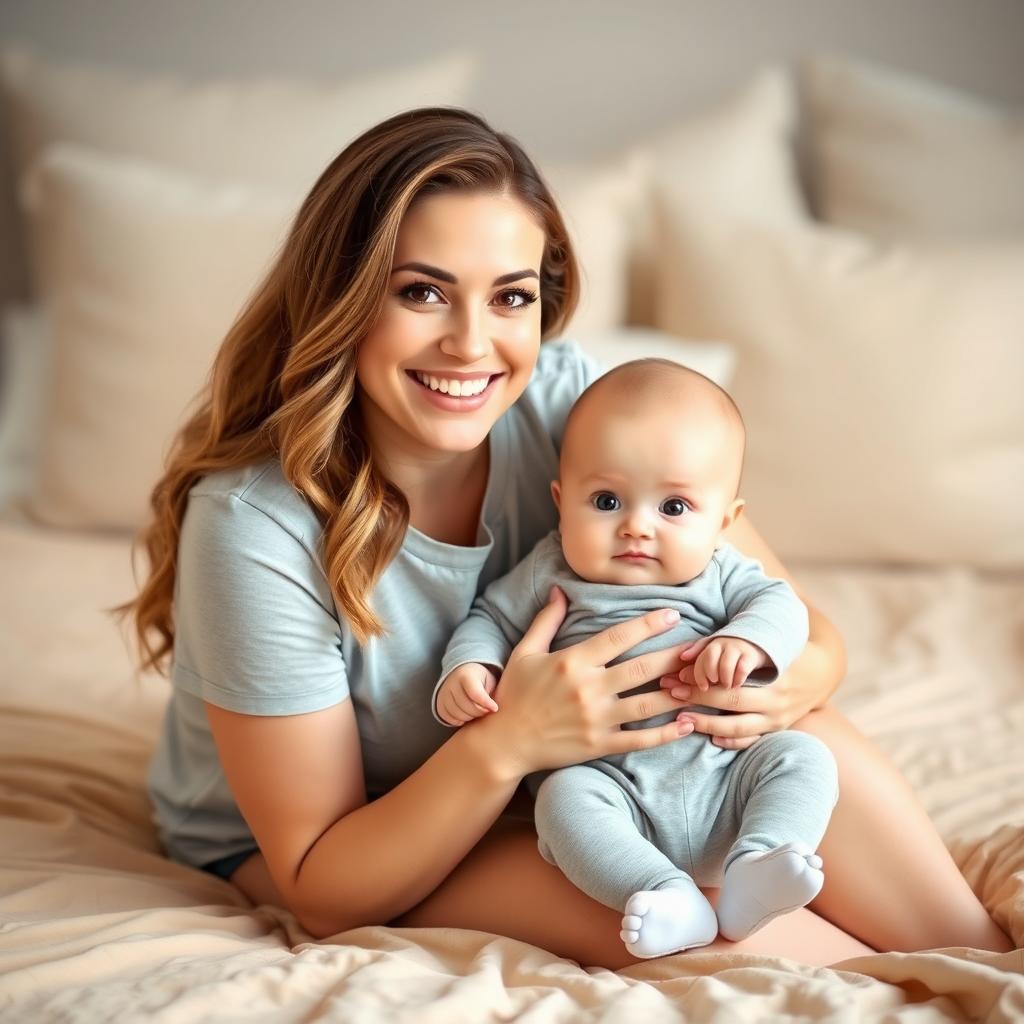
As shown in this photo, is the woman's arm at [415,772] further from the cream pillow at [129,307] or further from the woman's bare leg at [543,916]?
the cream pillow at [129,307]

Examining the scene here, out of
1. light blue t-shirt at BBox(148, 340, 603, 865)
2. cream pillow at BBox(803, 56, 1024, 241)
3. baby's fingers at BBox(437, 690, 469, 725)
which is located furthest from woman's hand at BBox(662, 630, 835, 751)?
cream pillow at BBox(803, 56, 1024, 241)

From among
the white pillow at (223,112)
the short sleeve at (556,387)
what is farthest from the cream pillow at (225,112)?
the short sleeve at (556,387)

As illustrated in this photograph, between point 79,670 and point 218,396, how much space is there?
761mm

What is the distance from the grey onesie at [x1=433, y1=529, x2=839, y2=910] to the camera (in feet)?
4.24

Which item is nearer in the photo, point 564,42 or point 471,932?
point 471,932

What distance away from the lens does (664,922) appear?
3.99 ft

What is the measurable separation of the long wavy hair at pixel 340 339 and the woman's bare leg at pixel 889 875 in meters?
0.61

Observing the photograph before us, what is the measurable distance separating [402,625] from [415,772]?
193 mm

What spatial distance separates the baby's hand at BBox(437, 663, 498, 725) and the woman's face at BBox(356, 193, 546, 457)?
0.27 meters

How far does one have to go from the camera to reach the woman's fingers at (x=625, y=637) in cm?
142

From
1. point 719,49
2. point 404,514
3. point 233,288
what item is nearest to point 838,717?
point 404,514

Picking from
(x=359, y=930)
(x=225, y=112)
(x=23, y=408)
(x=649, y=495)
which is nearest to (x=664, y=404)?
(x=649, y=495)

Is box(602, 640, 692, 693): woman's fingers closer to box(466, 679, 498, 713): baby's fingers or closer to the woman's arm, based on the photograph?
the woman's arm

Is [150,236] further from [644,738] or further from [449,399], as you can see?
[644,738]
